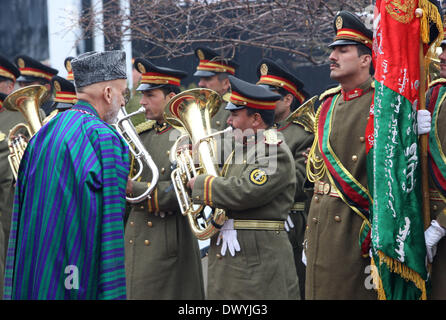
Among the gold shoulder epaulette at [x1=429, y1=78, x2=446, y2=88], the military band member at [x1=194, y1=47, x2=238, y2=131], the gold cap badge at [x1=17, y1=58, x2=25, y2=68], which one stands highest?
the gold cap badge at [x1=17, y1=58, x2=25, y2=68]

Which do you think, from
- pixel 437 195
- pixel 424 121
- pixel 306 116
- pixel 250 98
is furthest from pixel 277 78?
pixel 437 195

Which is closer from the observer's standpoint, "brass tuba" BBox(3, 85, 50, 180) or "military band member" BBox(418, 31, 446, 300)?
"military band member" BBox(418, 31, 446, 300)

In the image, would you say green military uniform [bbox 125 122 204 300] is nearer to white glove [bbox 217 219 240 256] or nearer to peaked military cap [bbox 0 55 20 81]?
white glove [bbox 217 219 240 256]

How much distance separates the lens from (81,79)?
14.1ft

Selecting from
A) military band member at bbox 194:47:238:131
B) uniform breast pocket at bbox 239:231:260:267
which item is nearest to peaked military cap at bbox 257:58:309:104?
military band member at bbox 194:47:238:131

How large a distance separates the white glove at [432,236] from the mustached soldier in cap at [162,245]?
2.24 metres

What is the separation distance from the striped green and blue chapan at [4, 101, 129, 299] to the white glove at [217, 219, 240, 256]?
4.92ft

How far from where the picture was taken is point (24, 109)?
6723 millimetres

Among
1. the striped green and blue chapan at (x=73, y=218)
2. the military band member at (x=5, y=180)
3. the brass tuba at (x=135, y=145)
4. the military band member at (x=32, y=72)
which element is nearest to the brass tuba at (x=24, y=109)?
the military band member at (x=5, y=180)

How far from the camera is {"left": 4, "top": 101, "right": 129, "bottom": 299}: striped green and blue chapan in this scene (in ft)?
12.8

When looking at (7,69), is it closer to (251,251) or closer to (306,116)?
(306,116)

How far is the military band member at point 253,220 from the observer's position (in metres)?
5.26

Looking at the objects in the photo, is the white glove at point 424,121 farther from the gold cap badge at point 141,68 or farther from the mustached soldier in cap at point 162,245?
the gold cap badge at point 141,68

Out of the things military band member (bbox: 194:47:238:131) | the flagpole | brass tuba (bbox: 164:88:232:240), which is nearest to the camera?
the flagpole
